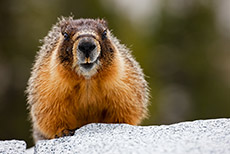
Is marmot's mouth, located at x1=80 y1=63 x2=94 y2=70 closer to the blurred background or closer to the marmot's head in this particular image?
the marmot's head

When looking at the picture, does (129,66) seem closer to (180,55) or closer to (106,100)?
(106,100)

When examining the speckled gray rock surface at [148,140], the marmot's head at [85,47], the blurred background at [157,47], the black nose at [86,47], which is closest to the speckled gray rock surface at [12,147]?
the speckled gray rock surface at [148,140]

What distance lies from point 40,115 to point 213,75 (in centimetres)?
874

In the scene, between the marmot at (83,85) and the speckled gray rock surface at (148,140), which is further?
the marmot at (83,85)

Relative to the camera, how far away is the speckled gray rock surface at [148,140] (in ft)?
10.2

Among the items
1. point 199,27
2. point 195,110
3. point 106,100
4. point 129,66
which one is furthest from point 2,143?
point 199,27

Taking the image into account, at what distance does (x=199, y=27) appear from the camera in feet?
43.8

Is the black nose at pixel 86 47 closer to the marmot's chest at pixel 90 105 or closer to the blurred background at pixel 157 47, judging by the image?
the marmot's chest at pixel 90 105

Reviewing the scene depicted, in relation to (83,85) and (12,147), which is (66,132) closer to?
(83,85)

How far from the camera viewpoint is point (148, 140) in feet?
11.1

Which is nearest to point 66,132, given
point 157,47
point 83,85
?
point 83,85

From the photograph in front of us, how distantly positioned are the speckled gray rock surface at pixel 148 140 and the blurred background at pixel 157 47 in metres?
6.30

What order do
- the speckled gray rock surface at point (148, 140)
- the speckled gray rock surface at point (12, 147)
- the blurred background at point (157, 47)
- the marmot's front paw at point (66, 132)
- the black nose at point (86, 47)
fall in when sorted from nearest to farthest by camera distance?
the speckled gray rock surface at point (148, 140)
the speckled gray rock surface at point (12, 147)
the black nose at point (86, 47)
the marmot's front paw at point (66, 132)
the blurred background at point (157, 47)

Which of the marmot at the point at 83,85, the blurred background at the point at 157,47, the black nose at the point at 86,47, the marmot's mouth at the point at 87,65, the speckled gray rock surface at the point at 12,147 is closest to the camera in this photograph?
the speckled gray rock surface at the point at 12,147
